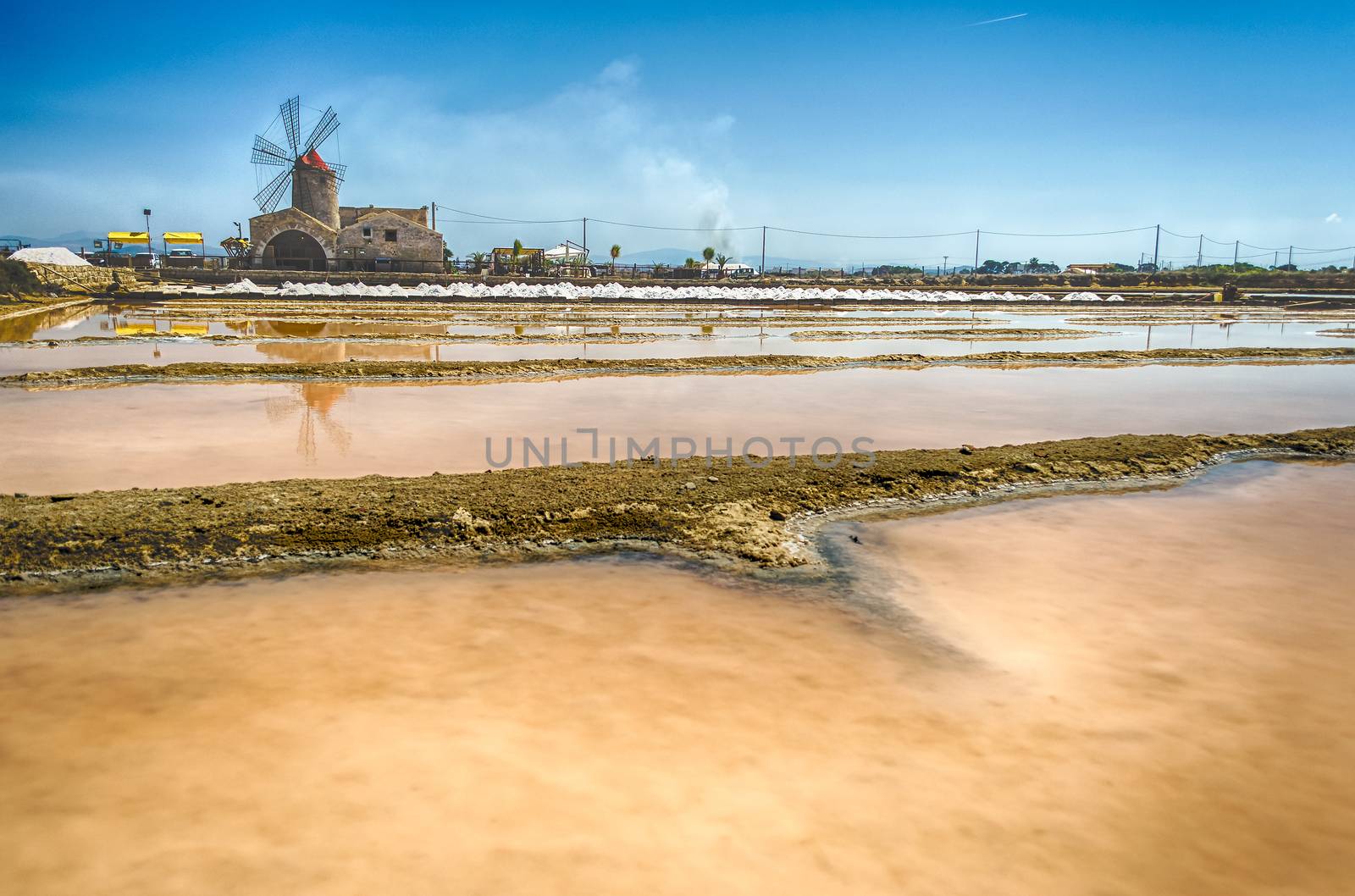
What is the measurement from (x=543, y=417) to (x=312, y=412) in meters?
2.92

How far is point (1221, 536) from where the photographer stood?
19.6ft

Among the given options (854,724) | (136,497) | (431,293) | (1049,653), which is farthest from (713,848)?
(431,293)

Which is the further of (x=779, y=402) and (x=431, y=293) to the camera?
(x=431, y=293)

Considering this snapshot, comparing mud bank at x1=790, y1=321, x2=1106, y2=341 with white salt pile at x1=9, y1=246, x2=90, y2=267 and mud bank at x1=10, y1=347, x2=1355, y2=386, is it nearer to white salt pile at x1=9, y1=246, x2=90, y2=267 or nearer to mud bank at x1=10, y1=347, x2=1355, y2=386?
mud bank at x1=10, y1=347, x2=1355, y2=386

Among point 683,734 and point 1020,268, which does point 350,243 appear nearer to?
point 683,734

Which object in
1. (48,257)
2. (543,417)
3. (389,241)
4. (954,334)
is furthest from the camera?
(389,241)

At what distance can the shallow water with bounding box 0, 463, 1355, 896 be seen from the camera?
266cm

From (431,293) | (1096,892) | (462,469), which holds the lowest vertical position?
(1096,892)

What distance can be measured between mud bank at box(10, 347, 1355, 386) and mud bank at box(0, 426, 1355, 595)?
7.79 m

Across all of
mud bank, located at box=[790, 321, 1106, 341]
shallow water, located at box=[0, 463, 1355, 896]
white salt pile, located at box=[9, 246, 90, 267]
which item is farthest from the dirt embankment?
white salt pile, located at box=[9, 246, 90, 267]

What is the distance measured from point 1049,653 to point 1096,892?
166cm

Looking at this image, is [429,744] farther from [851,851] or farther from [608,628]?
[851,851]

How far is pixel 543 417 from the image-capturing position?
32.9 ft

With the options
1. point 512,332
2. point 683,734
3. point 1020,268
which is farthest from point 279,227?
point 1020,268
